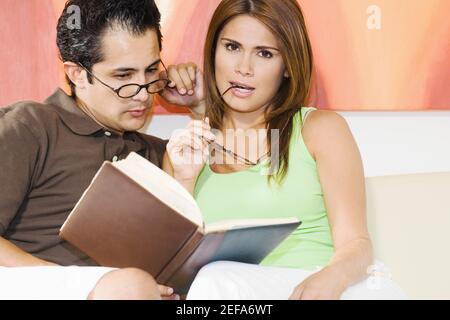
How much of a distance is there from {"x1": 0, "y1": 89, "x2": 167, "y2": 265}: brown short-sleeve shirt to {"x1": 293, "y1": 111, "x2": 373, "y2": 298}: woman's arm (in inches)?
17.6

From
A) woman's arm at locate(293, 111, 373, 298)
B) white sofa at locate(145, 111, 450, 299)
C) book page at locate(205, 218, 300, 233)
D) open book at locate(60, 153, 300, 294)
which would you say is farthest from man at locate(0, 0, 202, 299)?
white sofa at locate(145, 111, 450, 299)

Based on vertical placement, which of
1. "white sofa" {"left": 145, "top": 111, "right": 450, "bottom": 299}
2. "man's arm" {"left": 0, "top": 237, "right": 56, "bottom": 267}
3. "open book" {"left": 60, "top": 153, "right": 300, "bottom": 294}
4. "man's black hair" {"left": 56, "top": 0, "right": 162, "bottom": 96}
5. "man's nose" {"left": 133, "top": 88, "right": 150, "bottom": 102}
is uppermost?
"man's black hair" {"left": 56, "top": 0, "right": 162, "bottom": 96}

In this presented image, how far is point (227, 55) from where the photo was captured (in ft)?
5.58

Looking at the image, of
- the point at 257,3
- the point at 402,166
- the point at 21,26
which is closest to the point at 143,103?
the point at 257,3

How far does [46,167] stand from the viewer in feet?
5.19

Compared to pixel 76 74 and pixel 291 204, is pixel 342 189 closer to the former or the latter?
pixel 291 204

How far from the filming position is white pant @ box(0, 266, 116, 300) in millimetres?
1249

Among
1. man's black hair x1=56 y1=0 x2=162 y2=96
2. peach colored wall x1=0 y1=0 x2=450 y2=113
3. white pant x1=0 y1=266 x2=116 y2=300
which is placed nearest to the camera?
white pant x1=0 y1=266 x2=116 y2=300

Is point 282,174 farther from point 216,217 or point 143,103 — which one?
point 143,103

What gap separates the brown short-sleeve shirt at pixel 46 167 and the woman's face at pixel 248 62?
1.00ft

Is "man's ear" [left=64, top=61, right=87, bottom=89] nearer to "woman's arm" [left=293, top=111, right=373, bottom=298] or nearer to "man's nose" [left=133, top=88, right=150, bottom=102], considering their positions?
"man's nose" [left=133, top=88, right=150, bottom=102]

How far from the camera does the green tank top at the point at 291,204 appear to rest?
5.31ft

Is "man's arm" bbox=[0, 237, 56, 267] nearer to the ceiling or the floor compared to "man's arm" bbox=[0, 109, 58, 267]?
nearer to the floor

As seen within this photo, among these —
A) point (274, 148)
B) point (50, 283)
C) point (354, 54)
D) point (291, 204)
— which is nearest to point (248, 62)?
point (274, 148)
